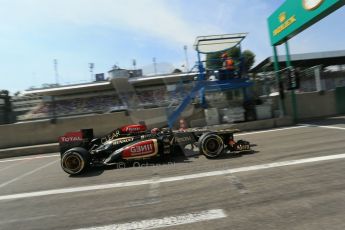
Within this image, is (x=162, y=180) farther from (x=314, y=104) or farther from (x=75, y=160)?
(x=314, y=104)

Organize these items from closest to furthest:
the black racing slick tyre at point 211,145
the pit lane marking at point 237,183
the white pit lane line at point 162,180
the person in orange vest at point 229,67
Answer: the pit lane marking at point 237,183, the white pit lane line at point 162,180, the black racing slick tyre at point 211,145, the person in orange vest at point 229,67

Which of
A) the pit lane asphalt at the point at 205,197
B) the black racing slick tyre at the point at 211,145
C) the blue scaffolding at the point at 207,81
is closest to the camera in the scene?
the pit lane asphalt at the point at 205,197

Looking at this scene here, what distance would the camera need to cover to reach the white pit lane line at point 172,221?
16.0 ft

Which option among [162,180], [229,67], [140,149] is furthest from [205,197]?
[229,67]

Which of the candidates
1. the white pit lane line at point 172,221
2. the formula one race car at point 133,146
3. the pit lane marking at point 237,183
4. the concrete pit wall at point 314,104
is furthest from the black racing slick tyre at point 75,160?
the concrete pit wall at point 314,104

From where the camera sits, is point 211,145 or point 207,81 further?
point 207,81

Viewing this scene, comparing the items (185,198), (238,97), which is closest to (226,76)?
(238,97)

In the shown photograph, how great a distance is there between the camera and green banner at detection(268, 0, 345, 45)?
13.6 metres

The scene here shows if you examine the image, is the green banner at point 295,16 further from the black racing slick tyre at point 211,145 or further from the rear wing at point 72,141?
the rear wing at point 72,141

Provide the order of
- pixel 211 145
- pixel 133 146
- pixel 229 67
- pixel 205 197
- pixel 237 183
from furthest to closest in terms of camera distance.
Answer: pixel 229 67
pixel 211 145
pixel 133 146
pixel 237 183
pixel 205 197

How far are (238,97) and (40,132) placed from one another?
9.40 meters

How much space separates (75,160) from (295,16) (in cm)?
1151

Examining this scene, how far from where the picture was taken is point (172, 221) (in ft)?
16.3

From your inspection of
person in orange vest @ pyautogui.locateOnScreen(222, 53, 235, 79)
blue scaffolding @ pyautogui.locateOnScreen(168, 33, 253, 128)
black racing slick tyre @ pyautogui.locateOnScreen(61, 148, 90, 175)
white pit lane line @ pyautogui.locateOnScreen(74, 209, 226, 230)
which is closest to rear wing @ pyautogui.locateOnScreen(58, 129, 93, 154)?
black racing slick tyre @ pyautogui.locateOnScreen(61, 148, 90, 175)
